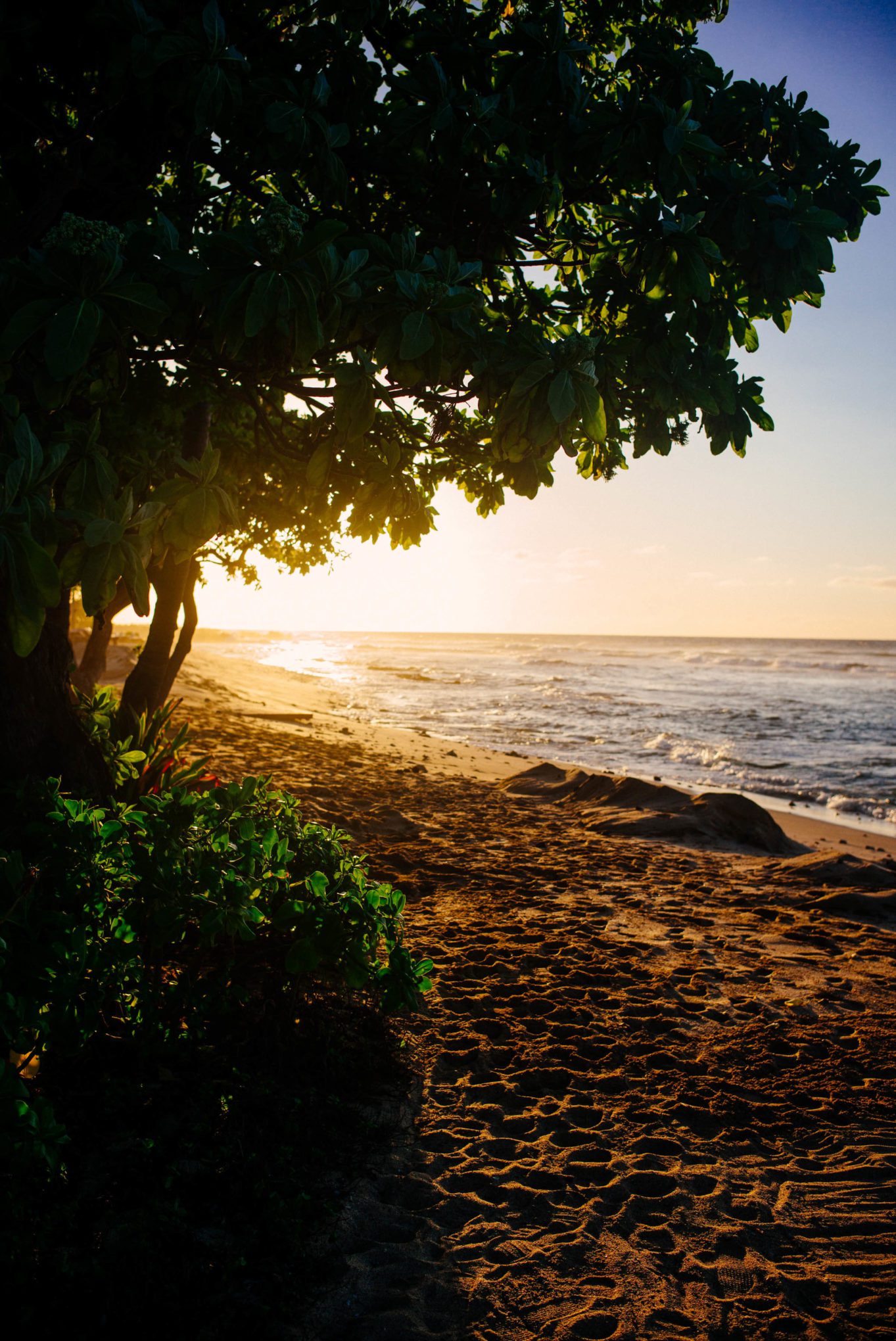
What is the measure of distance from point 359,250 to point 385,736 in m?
12.7

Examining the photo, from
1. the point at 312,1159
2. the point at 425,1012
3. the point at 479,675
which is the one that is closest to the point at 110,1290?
the point at 312,1159

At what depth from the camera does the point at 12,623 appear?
2172 mm

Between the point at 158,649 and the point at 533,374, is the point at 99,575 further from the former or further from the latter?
the point at 158,649

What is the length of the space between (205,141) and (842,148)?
3.44 meters

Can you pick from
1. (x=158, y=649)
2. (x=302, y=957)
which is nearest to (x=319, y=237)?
(x=302, y=957)

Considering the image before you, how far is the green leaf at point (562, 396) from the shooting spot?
2588mm

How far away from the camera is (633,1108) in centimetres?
320

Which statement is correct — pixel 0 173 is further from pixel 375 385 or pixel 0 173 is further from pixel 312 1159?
pixel 312 1159

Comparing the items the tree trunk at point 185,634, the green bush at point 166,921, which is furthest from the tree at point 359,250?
the tree trunk at point 185,634

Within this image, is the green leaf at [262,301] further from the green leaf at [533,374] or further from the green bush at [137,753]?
the green bush at [137,753]

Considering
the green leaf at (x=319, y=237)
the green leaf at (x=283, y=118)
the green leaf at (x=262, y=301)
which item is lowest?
the green leaf at (x=262, y=301)

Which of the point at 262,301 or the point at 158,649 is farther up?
the point at 262,301

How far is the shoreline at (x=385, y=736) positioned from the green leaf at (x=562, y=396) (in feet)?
23.5

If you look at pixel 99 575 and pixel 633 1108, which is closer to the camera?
pixel 99 575
